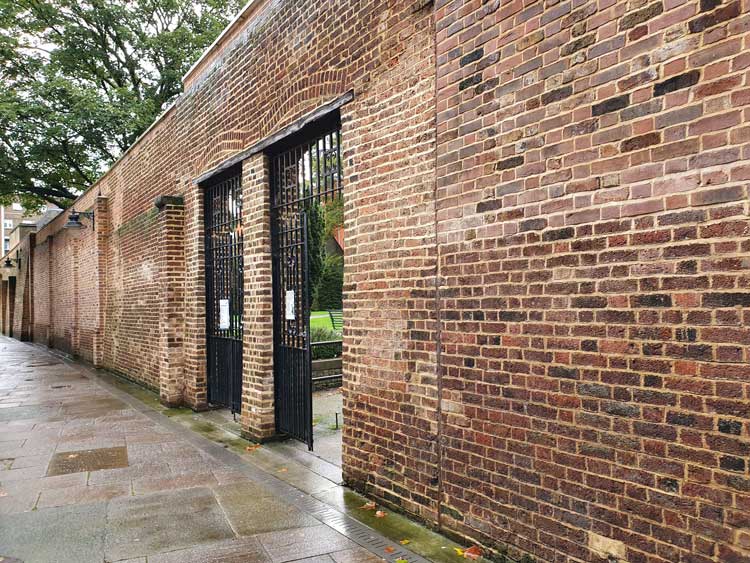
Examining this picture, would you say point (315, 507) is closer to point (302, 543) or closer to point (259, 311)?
point (302, 543)

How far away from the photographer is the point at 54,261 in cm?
2002

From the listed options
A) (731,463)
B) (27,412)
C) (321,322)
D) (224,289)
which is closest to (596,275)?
(731,463)

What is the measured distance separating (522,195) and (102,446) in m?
5.69

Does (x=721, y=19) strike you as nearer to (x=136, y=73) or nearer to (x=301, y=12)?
(x=301, y=12)

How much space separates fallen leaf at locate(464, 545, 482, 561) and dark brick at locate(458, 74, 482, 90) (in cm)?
304

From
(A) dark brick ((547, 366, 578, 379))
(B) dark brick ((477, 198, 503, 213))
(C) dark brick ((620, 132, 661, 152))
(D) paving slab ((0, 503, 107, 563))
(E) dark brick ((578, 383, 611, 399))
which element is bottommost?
(D) paving slab ((0, 503, 107, 563))

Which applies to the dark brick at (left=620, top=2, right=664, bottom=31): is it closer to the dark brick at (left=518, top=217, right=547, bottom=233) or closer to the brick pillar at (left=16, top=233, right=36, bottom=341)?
the dark brick at (left=518, top=217, right=547, bottom=233)

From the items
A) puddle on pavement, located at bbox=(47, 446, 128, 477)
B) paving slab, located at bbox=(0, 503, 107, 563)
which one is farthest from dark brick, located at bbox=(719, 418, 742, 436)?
puddle on pavement, located at bbox=(47, 446, 128, 477)

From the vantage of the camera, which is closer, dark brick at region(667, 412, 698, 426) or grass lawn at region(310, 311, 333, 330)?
dark brick at region(667, 412, 698, 426)

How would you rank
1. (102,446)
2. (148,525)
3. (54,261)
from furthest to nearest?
(54,261), (102,446), (148,525)

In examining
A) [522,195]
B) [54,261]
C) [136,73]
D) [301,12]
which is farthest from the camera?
[136,73]

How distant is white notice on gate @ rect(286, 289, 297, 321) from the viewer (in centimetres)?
611

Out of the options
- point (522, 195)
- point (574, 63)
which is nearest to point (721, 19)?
point (574, 63)

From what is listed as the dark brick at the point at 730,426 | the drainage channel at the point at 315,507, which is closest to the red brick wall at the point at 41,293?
the drainage channel at the point at 315,507
